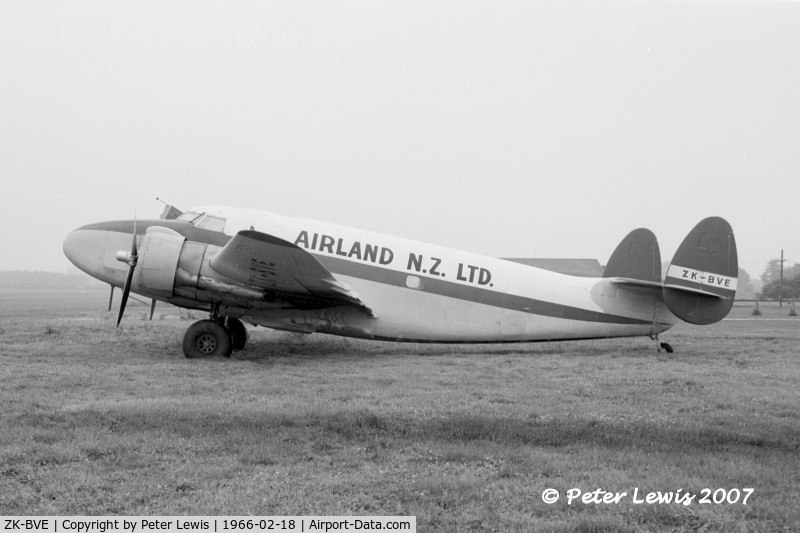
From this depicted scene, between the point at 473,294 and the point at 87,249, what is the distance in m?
7.70

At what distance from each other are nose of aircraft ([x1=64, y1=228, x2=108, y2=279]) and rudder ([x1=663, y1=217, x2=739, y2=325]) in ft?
36.8

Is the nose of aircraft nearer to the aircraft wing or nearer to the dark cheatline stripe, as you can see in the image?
the aircraft wing

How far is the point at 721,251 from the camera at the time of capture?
11.8 m

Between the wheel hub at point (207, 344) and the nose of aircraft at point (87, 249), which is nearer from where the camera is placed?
the wheel hub at point (207, 344)

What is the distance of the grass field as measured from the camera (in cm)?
381

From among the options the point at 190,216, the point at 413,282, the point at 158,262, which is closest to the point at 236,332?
the point at 158,262

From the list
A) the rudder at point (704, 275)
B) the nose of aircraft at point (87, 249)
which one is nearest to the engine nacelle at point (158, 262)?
the nose of aircraft at point (87, 249)

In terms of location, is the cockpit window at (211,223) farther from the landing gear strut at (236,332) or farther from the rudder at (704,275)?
the rudder at (704,275)

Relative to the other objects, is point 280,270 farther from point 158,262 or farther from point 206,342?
point 158,262

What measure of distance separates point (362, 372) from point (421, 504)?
584cm

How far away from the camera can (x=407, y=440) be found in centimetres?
539

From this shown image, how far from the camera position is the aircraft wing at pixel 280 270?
9883 mm

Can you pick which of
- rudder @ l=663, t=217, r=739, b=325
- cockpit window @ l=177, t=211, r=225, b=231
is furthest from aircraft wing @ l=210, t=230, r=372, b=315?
rudder @ l=663, t=217, r=739, b=325

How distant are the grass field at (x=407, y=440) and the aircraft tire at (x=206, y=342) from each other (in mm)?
559
